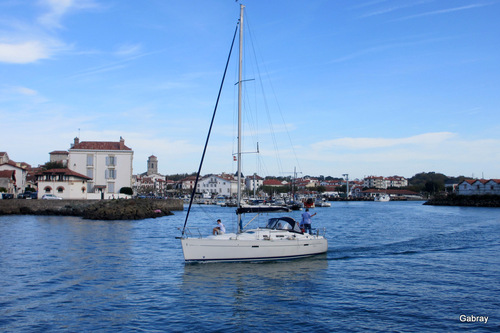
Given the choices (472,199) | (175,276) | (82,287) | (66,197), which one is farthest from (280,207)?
(472,199)

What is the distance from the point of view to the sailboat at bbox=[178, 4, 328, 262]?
21.5 meters

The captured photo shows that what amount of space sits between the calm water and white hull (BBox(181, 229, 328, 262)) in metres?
0.52

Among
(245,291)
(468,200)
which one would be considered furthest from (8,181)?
(468,200)

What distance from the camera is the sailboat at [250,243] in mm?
21531

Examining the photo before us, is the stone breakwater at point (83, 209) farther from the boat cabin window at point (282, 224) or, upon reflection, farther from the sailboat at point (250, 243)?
the boat cabin window at point (282, 224)

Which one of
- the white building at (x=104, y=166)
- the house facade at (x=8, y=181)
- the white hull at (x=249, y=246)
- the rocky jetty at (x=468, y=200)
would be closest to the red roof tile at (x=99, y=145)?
the white building at (x=104, y=166)

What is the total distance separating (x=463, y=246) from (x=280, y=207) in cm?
1464

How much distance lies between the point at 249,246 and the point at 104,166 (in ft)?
220

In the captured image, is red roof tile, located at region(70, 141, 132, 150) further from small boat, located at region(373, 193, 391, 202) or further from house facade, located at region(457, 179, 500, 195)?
small boat, located at region(373, 193, 391, 202)

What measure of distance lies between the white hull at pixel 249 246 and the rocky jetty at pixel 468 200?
103863mm

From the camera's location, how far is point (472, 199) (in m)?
119

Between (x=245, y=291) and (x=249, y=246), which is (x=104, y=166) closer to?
(x=249, y=246)

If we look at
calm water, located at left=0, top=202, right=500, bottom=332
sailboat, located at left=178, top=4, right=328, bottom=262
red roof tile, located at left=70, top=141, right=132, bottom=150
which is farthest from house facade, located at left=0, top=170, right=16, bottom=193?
sailboat, located at left=178, top=4, right=328, bottom=262

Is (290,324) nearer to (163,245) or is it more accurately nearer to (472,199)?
(163,245)
